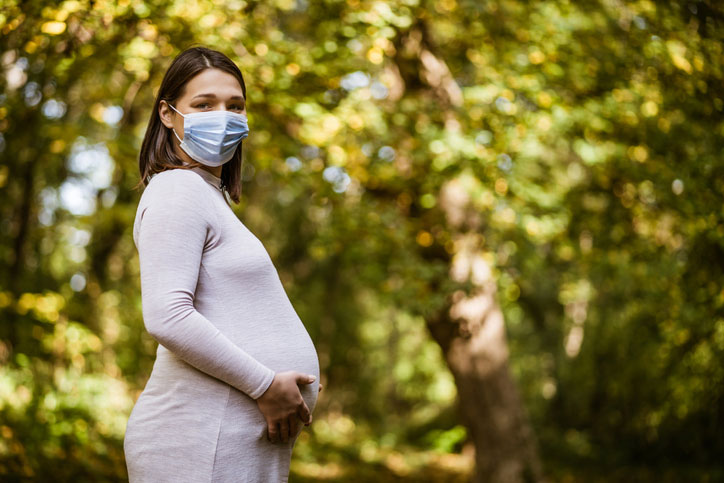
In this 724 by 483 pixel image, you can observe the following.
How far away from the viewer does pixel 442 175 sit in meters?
5.21

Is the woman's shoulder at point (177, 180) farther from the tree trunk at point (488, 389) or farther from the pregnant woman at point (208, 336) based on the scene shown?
the tree trunk at point (488, 389)

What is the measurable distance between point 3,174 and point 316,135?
163 inches

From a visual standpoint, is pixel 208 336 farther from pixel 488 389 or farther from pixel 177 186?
pixel 488 389

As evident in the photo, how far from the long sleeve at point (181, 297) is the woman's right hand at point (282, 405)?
0.02 meters

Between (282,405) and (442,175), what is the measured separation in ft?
12.6

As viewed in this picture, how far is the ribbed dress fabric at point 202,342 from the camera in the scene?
4.91 ft

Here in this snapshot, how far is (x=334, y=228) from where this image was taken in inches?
214

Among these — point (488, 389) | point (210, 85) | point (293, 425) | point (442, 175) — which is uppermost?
point (210, 85)

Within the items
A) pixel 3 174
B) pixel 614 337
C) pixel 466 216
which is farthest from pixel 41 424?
pixel 614 337

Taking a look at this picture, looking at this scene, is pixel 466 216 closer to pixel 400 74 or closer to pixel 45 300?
pixel 400 74

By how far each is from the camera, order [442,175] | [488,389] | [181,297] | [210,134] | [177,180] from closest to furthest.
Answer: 1. [181,297]
2. [177,180]
3. [210,134]
4. [442,175]
5. [488,389]

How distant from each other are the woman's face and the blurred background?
159 centimetres

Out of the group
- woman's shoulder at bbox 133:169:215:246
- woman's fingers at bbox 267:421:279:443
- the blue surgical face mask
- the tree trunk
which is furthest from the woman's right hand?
the tree trunk

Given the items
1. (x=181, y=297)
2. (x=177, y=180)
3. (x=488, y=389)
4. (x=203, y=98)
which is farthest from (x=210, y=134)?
(x=488, y=389)
